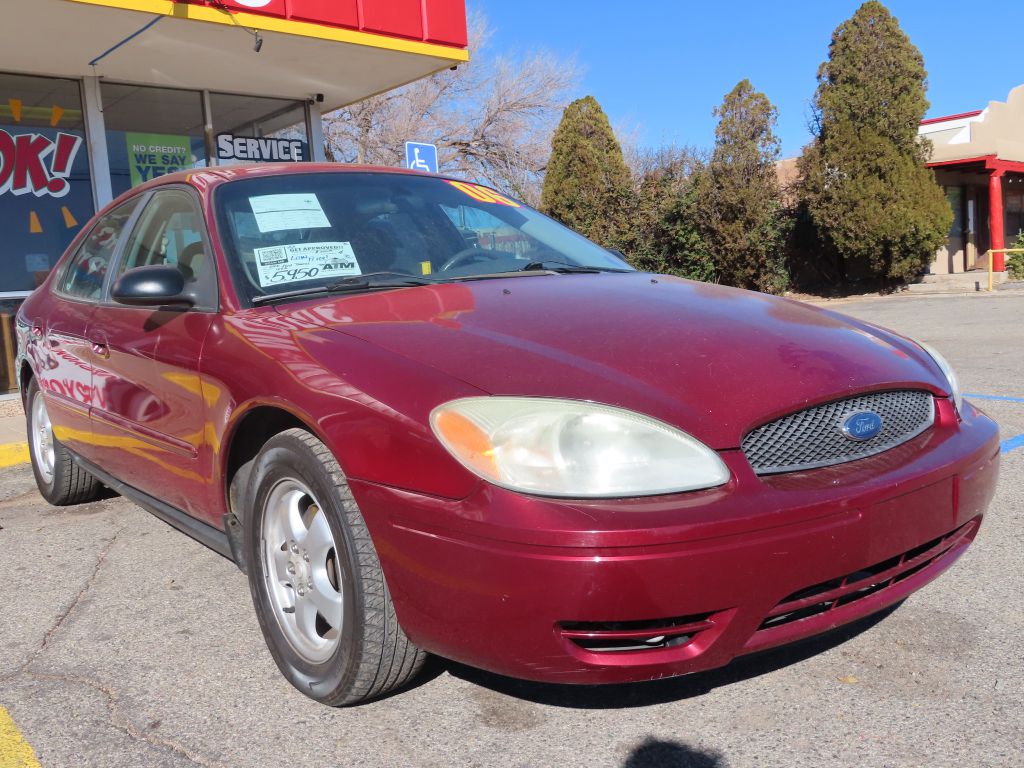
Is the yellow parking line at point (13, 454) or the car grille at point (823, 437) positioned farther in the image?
the yellow parking line at point (13, 454)

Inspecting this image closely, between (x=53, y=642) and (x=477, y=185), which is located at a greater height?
(x=477, y=185)

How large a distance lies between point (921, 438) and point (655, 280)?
1139 mm

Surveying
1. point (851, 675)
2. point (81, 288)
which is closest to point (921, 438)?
point (851, 675)

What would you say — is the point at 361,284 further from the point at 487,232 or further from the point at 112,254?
the point at 112,254

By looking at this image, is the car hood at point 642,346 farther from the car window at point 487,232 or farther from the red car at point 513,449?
the car window at point 487,232

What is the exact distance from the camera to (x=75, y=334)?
387 cm

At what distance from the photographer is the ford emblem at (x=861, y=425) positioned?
2172 millimetres

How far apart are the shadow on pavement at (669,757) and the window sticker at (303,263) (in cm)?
172

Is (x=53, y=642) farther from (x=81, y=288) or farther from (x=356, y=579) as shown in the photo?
(x=81, y=288)

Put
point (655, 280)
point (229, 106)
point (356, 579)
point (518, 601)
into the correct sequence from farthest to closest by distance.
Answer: point (229, 106) → point (655, 280) → point (356, 579) → point (518, 601)

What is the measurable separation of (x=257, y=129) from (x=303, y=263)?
8955mm

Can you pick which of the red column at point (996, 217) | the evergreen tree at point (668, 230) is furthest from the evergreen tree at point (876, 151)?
the red column at point (996, 217)

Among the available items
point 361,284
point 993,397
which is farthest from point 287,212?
point 993,397

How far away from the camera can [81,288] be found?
13.4ft
